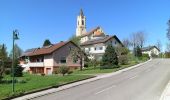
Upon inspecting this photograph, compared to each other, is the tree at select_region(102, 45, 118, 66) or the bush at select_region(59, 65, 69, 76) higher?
the tree at select_region(102, 45, 118, 66)

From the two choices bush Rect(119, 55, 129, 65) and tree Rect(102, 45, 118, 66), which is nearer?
tree Rect(102, 45, 118, 66)

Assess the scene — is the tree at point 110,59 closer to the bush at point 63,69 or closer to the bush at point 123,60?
the bush at point 123,60

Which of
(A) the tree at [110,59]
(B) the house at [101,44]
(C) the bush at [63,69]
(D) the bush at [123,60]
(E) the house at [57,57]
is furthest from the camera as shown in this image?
(B) the house at [101,44]

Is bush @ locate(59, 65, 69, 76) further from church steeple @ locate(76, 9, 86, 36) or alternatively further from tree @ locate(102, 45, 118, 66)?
church steeple @ locate(76, 9, 86, 36)

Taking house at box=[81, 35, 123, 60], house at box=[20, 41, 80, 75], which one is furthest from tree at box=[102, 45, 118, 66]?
house at box=[81, 35, 123, 60]

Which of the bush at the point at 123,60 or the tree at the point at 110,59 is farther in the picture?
the bush at the point at 123,60

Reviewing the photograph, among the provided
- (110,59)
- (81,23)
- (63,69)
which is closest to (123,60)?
(110,59)

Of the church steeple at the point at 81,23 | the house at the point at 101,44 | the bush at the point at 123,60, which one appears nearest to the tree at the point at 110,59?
the bush at the point at 123,60

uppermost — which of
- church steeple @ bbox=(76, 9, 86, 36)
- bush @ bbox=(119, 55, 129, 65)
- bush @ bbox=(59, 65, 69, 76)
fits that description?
church steeple @ bbox=(76, 9, 86, 36)

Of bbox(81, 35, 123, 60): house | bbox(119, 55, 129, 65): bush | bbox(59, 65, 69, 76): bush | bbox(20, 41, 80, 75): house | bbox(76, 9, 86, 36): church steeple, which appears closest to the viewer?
bbox(59, 65, 69, 76): bush

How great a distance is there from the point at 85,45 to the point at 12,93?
238 ft

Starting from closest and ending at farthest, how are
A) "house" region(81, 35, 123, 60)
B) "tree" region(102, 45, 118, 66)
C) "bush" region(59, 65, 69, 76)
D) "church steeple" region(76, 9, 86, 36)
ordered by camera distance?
"bush" region(59, 65, 69, 76) < "tree" region(102, 45, 118, 66) < "house" region(81, 35, 123, 60) < "church steeple" region(76, 9, 86, 36)

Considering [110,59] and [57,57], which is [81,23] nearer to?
[57,57]

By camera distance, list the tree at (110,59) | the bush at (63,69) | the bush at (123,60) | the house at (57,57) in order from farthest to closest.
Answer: the house at (57,57), the bush at (123,60), the tree at (110,59), the bush at (63,69)
